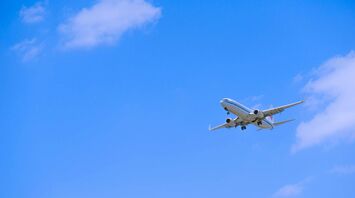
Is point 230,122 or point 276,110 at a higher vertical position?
point 230,122

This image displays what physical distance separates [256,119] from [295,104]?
8.61 m

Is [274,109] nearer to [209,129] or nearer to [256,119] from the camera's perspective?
[256,119]

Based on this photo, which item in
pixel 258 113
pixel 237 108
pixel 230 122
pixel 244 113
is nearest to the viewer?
pixel 237 108

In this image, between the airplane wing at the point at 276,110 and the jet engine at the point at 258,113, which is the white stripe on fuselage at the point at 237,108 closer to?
the jet engine at the point at 258,113

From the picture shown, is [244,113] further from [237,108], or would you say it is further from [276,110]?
[276,110]

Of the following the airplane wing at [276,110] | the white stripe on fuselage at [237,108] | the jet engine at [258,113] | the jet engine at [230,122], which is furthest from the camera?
the jet engine at [230,122]

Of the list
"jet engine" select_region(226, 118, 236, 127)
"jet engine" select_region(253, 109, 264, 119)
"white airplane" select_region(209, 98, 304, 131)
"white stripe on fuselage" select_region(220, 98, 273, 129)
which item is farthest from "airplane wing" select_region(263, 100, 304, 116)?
"jet engine" select_region(226, 118, 236, 127)

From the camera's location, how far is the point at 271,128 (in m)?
156

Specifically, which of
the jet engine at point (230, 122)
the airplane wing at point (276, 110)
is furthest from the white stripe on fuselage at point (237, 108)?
the jet engine at point (230, 122)

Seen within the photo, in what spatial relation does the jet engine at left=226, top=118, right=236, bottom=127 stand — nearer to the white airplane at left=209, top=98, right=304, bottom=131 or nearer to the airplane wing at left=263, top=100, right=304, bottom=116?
the white airplane at left=209, top=98, right=304, bottom=131

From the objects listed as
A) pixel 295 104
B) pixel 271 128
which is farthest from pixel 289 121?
pixel 295 104

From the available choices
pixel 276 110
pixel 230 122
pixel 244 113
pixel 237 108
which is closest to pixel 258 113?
pixel 244 113

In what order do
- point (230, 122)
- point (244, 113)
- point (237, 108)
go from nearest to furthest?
point (237, 108), point (244, 113), point (230, 122)

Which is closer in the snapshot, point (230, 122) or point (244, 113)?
point (244, 113)
